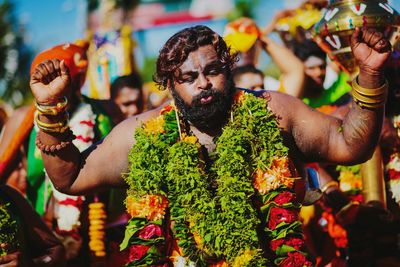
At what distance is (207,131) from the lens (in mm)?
4836

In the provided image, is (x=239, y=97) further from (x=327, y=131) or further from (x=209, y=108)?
(x=327, y=131)

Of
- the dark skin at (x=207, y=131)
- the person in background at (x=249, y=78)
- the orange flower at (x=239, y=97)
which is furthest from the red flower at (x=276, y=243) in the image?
the person in background at (x=249, y=78)

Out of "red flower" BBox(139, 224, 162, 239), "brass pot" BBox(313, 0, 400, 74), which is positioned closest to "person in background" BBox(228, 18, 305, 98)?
"brass pot" BBox(313, 0, 400, 74)

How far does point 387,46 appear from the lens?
4375mm

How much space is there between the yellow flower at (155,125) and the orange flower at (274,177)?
615 mm

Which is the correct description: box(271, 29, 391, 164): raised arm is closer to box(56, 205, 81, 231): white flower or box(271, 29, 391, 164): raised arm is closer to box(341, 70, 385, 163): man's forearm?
box(341, 70, 385, 163): man's forearm

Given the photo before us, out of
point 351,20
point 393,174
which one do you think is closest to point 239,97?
point 351,20

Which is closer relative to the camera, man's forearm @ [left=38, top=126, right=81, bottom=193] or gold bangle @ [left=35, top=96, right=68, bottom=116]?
gold bangle @ [left=35, top=96, right=68, bottom=116]

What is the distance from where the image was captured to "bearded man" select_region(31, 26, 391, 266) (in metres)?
4.48

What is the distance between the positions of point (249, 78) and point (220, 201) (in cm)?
373

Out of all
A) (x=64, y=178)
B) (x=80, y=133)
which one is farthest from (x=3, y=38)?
(x=64, y=178)

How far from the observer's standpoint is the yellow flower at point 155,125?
4762 millimetres

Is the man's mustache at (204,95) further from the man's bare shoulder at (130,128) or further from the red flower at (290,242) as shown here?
the red flower at (290,242)

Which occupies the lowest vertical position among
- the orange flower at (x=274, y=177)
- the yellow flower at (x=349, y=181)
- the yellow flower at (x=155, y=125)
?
the yellow flower at (x=349, y=181)
